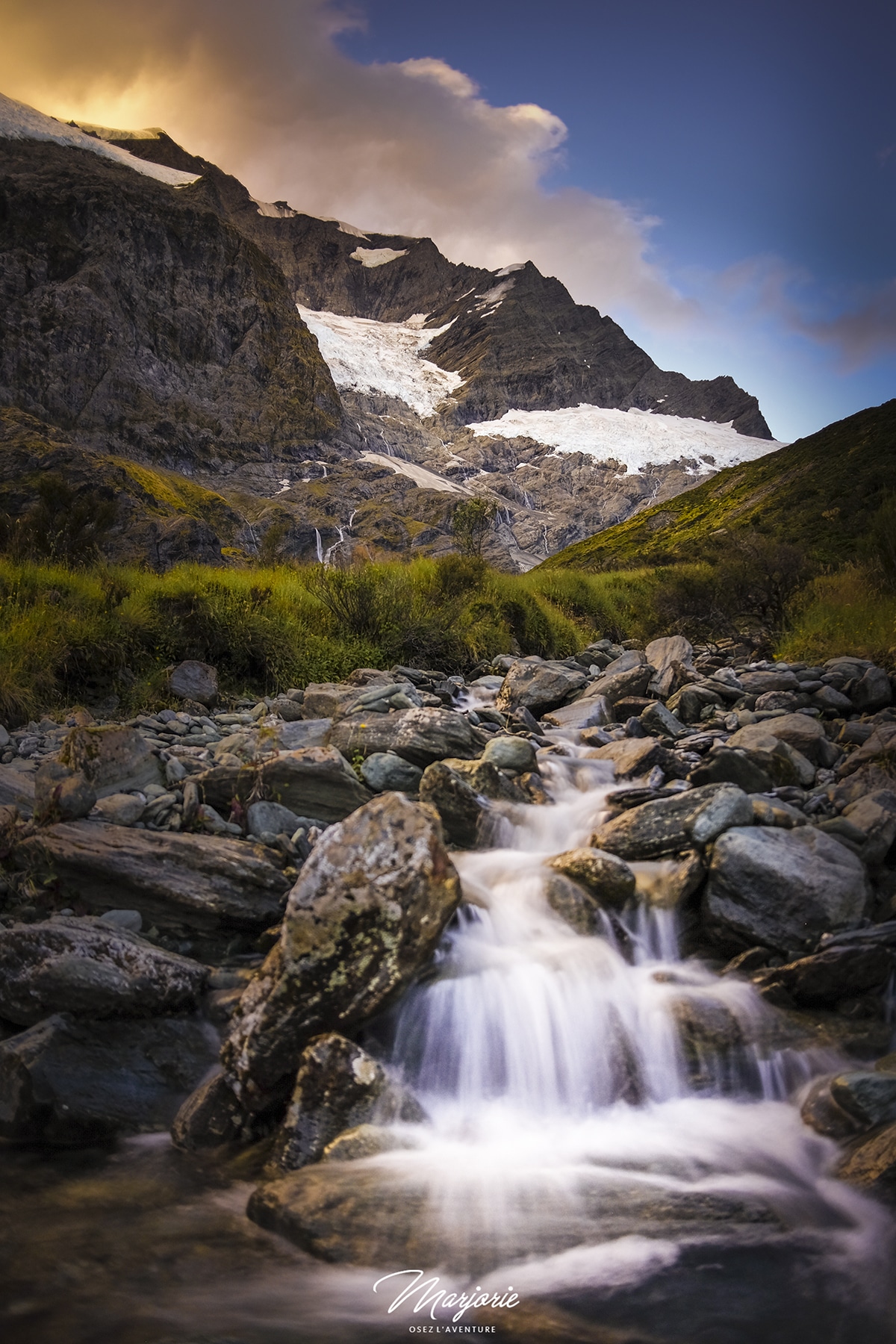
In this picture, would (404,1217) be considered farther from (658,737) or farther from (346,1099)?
(658,737)

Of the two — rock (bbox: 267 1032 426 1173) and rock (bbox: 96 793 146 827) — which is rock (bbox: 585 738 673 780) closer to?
rock (bbox: 267 1032 426 1173)

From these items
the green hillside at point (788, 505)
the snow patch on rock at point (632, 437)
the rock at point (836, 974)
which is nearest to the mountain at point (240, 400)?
the snow patch on rock at point (632, 437)

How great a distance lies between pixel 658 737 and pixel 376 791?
308 cm

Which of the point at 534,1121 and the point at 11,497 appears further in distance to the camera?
the point at 11,497

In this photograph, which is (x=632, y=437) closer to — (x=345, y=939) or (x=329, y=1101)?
(x=345, y=939)

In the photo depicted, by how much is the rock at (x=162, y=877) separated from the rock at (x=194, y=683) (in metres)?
3.58

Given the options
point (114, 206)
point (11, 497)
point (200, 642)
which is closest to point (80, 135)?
point (114, 206)

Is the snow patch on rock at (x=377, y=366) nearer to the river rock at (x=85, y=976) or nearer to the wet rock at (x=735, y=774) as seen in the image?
the wet rock at (x=735, y=774)

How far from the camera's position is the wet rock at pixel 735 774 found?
5.54 m

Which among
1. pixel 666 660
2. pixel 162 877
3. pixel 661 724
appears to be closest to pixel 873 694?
pixel 661 724

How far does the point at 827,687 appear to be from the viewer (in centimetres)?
736

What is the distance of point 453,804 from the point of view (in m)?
5.39

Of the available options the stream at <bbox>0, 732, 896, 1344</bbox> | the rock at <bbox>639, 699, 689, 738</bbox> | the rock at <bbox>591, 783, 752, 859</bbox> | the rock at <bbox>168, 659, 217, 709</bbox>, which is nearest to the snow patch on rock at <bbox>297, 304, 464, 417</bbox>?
the rock at <bbox>168, 659, 217, 709</bbox>

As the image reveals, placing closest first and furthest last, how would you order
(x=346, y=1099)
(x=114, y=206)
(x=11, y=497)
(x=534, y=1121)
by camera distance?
(x=346, y=1099) → (x=534, y=1121) → (x=11, y=497) → (x=114, y=206)
